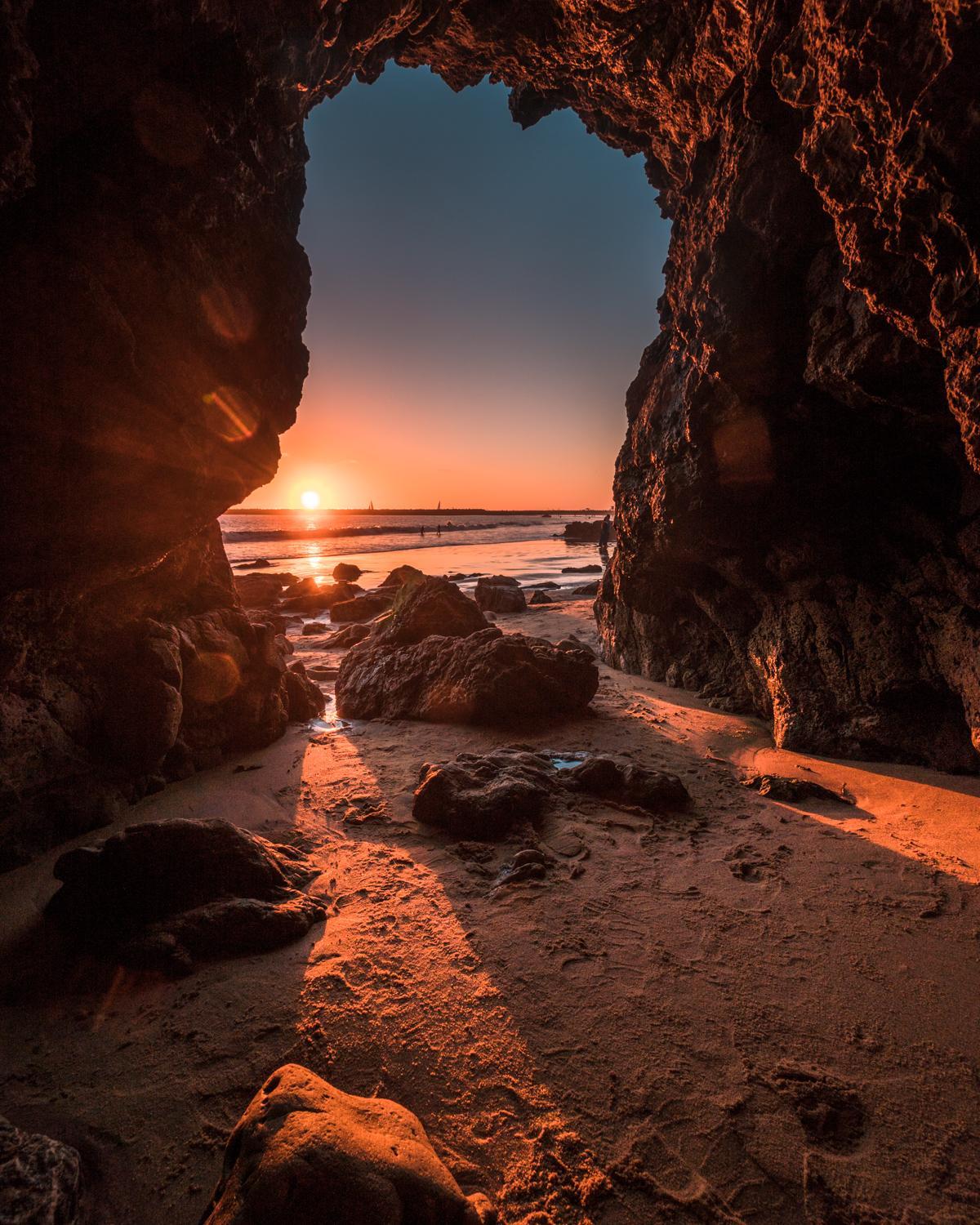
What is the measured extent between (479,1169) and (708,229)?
7.56 meters

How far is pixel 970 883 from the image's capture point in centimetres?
328

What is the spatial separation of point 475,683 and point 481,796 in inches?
101

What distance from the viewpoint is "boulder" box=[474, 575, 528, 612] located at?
1490cm

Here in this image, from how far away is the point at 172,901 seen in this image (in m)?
3.08

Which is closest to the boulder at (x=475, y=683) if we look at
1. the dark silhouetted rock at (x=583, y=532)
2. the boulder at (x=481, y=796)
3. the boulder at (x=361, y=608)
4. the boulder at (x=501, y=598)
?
the boulder at (x=481, y=796)

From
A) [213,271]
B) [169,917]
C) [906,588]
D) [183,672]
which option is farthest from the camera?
[183,672]

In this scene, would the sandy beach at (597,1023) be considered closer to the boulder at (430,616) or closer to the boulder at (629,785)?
the boulder at (629,785)

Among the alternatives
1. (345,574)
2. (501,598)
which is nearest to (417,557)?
(345,574)

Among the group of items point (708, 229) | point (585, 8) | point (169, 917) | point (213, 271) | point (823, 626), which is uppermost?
point (585, 8)

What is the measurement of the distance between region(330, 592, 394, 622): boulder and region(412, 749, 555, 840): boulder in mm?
9893

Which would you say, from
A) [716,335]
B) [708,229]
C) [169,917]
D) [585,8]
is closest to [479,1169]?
[169,917]

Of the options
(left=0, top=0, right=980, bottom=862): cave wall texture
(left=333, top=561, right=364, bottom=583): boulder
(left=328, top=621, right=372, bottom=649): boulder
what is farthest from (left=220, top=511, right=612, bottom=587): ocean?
(left=0, top=0, right=980, bottom=862): cave wall texture

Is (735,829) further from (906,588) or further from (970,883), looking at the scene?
(906,588)

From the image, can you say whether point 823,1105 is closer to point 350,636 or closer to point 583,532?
point 350,636
